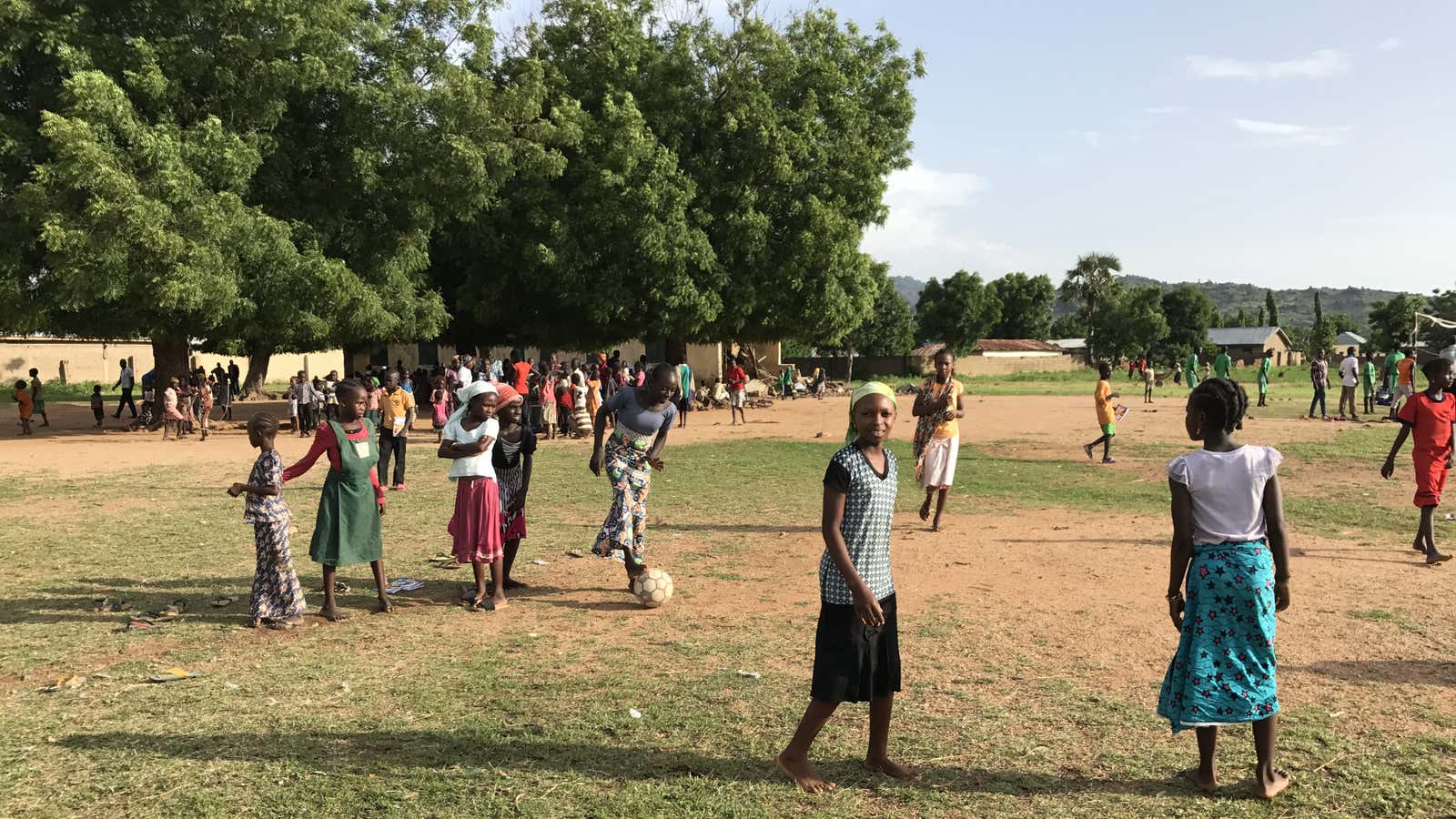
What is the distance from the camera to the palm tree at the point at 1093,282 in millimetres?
81438

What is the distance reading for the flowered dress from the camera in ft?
22.9

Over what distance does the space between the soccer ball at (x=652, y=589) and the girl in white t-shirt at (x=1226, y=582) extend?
400 centimetres

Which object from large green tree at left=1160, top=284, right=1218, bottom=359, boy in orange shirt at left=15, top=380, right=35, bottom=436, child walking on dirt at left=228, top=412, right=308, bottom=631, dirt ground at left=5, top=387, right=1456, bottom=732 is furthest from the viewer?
large green tree at left=1160, top=284, right=1218, bottom=359

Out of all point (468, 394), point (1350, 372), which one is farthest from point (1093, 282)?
point (468, 394)

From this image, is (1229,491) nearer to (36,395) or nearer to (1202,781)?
(1202,781)

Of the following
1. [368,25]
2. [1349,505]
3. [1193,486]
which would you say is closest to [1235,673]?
[1193,486]

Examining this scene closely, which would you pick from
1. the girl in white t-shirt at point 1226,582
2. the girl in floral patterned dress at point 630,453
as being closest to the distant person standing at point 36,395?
the girl in floral patterned dress at point 630,453

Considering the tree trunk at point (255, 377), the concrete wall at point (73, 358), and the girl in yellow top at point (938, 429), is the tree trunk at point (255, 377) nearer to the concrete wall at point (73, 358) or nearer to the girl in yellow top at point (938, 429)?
the concrete wall at point (73, 358)

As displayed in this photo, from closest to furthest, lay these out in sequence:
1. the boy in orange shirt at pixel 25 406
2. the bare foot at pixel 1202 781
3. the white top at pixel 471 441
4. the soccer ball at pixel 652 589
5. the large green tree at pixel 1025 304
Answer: the bare foot at pixel 1202 781 < the white top at pixel 471 441 < the soccer ball at pixel 652 589 < the boy in orange shirt at pixel 25 406 < the large green tree at pixel 1025 304

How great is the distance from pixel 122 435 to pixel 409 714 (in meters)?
22.5

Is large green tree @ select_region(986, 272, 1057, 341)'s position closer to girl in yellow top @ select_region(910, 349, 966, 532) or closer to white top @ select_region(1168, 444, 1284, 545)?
girl in yellow top @ select_region(910, 349, 966, 532)

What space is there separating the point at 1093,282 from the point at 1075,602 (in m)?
80.6

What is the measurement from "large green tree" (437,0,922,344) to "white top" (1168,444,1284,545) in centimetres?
2455

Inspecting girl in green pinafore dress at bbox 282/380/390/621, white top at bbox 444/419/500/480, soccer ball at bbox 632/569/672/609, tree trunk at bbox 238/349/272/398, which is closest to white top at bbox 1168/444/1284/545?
soccer ball at bbox 632/569/672/609
